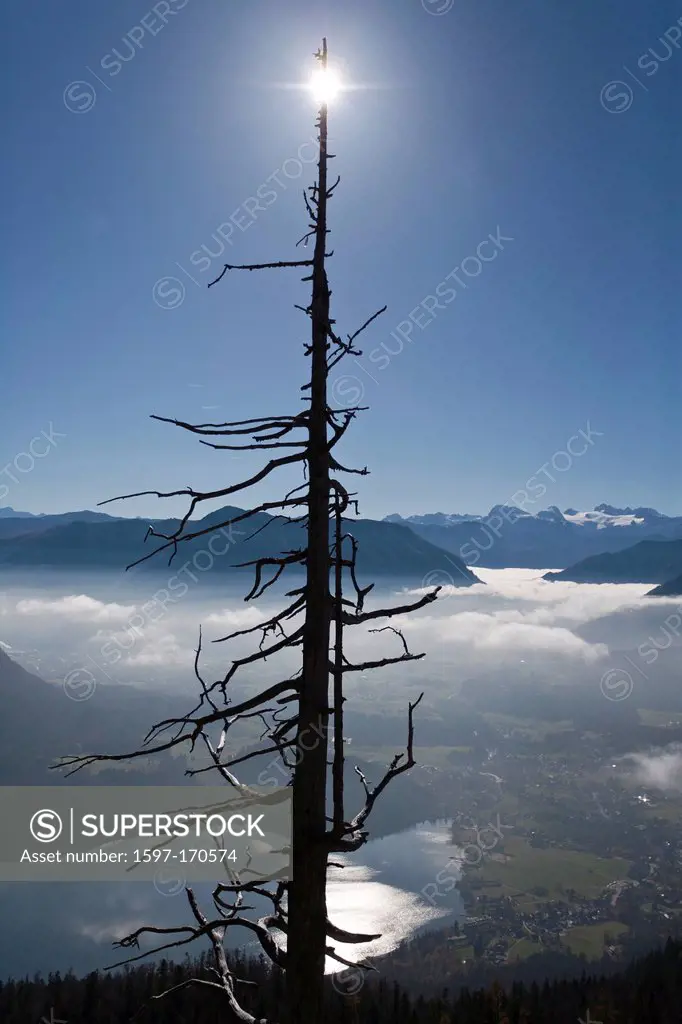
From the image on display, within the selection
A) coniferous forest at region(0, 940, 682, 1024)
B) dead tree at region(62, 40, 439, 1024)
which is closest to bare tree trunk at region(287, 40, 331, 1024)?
dead tree at region(62, 40, 439, 1024)

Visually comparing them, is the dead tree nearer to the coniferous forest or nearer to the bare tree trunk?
the bare tree trunk

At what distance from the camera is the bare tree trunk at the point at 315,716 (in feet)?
17.9

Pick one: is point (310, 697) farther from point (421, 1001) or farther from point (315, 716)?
point (421, 1001)

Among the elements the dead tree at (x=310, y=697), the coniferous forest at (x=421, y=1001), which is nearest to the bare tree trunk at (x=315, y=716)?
the dead tree at (x=310, y=697)

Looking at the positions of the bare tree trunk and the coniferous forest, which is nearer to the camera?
the bare tree trunk

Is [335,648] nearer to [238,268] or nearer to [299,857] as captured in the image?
[299,857]

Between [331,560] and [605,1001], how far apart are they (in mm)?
120066

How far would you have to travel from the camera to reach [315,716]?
5.84 meters

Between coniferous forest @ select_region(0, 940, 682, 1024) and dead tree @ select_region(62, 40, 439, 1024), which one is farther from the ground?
dead tree @ select_region(62, 40, 439, 1024)

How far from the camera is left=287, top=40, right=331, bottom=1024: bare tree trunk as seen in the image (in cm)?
546

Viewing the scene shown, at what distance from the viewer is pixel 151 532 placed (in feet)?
20.3

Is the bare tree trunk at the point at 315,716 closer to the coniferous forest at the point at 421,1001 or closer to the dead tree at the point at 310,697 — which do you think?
the dead tree at the point at 310,697

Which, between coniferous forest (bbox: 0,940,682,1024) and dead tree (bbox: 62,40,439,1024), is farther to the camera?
coniferous forest (bbox: 0,940,682,1024)

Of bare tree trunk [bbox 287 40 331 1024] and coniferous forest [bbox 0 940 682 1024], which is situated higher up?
bare tree trunk [bbox 287 40 331 1024]
